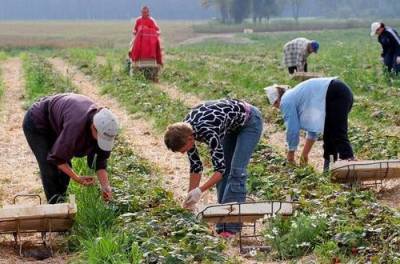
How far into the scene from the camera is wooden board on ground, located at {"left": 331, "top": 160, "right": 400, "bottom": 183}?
6945 mm

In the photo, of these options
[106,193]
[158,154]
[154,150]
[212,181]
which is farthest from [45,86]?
[212,181]

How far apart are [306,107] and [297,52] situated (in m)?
7.63

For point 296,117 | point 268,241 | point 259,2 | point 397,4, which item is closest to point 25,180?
point 296,117

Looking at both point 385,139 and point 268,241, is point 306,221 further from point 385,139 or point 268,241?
point 385,139

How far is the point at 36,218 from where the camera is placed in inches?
221

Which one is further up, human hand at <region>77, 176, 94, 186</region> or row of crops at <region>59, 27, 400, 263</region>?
human hand at <region>77, 176, 94, 186</region>

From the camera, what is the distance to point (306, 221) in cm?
539

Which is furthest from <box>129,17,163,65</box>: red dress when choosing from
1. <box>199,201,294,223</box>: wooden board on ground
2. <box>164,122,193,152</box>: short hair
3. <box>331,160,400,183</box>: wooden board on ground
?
<box>164,122,193,152</box>: short hair

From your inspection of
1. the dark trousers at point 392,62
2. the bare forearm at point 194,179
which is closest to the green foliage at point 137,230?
the bare forearm at point 194,179

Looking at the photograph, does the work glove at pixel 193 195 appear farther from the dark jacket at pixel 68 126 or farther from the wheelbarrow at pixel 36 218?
the wheelbarrow at pixel 36 218

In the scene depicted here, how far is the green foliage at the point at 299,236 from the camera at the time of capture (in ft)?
17.2

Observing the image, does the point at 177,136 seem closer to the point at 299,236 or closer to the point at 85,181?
the point at 85,181

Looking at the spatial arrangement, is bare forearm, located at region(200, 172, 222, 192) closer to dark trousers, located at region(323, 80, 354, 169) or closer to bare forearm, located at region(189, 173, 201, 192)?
bare forearm, located at region(189, 173, 201, 192)

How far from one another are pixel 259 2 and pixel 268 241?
75742mm
